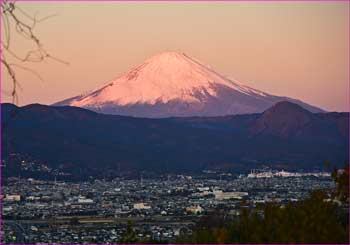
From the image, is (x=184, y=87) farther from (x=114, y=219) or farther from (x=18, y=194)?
(x=114, y=219)

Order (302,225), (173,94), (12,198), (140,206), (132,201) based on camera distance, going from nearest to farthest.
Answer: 1. (302,225)
2. (140,206)
3. (12,198)
4. (132,201)
5. (173,94)

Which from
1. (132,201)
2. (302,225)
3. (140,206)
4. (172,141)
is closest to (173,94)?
(172,141)

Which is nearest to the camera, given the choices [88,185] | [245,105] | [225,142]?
[88,185]

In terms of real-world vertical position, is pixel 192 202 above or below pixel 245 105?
below

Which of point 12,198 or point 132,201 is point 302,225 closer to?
point 12,198

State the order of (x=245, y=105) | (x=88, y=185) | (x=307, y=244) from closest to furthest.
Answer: (x=307, y=244), (x=88, y=185), (x=245, y=105)

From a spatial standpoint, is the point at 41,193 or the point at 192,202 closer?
the point at 192,202

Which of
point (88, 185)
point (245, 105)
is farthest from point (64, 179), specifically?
point (245, 105)

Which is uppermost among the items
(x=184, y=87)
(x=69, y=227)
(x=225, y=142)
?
(x=184, y=87)
